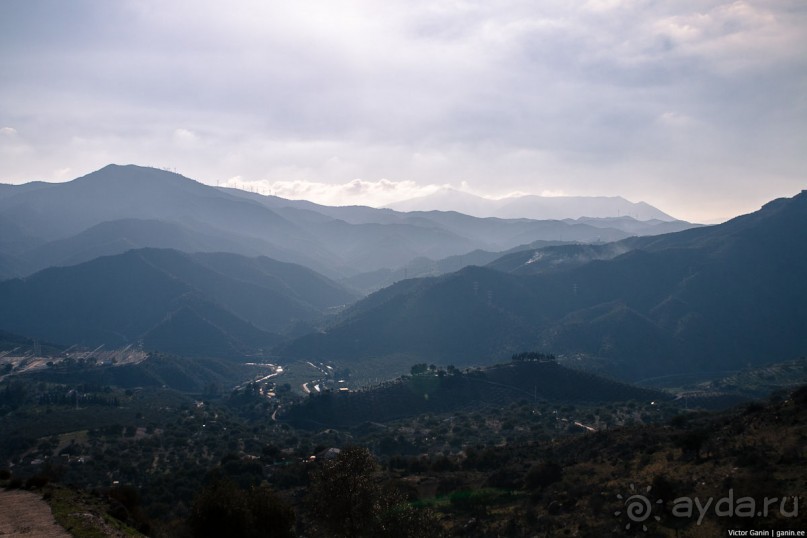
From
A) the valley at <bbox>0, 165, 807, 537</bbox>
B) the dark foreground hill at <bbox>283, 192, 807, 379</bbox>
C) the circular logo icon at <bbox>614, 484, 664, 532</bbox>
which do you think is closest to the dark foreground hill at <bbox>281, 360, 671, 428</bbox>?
the valley at <bbox>0, 165, 807, 537</bbox>

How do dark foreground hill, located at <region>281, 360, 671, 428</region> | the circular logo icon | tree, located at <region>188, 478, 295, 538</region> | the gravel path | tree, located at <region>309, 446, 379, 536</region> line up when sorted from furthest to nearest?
dark foreground hill, located at <region>281, 360, 671, 428</region> → tree, located at <region>309, 446, 379, 536</region> → tree, located at <region>188, 478, 295, 538</region> → the circular logo icon → the gravel path

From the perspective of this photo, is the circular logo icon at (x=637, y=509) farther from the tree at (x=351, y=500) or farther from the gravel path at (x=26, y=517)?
the gravel path at (x=26, y=517)

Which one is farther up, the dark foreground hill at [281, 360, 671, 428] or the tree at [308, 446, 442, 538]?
the tree at [308, 446, 442, 538]

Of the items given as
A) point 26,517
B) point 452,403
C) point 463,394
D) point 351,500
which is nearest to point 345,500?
point 351,500

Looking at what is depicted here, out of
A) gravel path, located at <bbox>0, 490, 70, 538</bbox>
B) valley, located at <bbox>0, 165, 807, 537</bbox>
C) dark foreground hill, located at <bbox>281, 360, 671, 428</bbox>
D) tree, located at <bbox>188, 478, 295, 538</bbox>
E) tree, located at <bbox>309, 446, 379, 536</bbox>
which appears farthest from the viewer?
dark foreground hill, located at <bbox>281, 360, 671, 428</bbox>

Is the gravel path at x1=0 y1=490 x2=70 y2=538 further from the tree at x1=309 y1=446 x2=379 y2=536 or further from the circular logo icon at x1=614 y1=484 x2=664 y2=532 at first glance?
the circular logo icon at x1=614 y1=484 x2=664 y2=532
